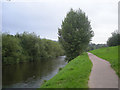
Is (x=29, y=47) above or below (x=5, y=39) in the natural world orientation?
below

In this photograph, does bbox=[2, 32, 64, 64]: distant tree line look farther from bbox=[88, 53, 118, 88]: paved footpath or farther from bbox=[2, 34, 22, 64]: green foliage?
bbox=[88, 53, 118, 88]: paved footpath

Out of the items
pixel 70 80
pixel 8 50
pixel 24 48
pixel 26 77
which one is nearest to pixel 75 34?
pixel 26 77

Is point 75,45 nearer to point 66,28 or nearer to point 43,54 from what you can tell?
point 66,28

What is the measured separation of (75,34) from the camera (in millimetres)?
21031

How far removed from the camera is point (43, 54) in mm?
58094

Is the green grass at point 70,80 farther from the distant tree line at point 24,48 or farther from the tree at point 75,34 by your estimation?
the distant tree line at point 24,48

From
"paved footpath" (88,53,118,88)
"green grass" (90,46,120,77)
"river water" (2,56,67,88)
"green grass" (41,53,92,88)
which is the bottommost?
"river water" (2,56,67,88)

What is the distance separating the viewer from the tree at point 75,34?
2125cm

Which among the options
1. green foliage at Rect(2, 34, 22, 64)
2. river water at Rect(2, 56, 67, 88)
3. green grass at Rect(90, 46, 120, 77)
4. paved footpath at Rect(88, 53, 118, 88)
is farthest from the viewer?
green foliage at Rect(2, 34, 22, 64)

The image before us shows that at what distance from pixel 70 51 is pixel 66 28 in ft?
17.2

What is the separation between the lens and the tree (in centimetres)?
2125

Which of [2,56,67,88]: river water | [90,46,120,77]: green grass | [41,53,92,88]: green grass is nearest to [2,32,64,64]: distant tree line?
[2,56,67,88]: river water

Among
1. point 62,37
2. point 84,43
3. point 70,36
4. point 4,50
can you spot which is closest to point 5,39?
point 4,50

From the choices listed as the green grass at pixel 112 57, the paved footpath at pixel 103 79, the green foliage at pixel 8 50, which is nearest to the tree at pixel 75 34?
the green grass at pixel 112 57
